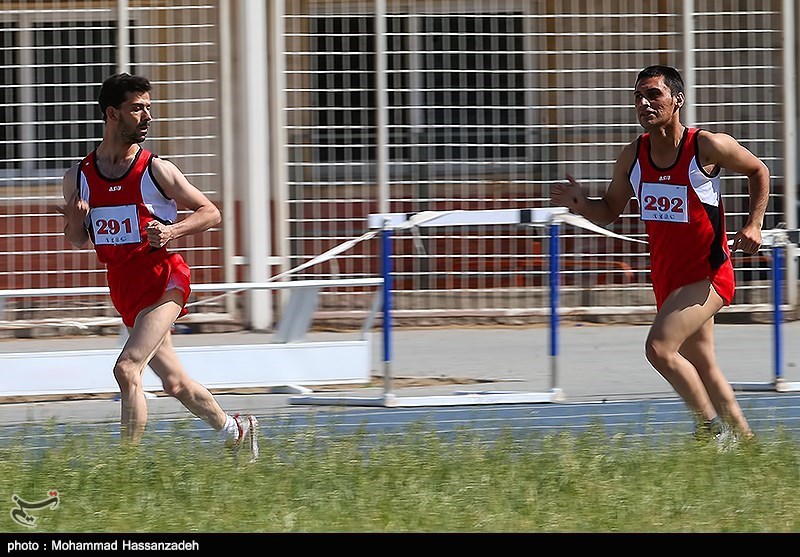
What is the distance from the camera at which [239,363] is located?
30.2ft

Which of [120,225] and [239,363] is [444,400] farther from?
[120,225]

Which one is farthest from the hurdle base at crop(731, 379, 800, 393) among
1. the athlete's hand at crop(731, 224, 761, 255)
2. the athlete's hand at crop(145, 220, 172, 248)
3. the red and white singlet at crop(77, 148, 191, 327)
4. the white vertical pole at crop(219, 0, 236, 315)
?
the white vertical pole at crop(219, 0, 236, 315)

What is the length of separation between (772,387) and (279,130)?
15.6 feet

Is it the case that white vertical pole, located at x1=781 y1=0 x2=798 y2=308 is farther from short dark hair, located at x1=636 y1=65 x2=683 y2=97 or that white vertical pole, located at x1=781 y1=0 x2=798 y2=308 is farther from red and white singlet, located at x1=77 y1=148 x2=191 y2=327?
red and white singlet, located at x1=77 y1=148 x2=191 y2=327

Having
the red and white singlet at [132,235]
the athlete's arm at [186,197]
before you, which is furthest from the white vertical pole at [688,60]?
the red and white singlet at [132,235]

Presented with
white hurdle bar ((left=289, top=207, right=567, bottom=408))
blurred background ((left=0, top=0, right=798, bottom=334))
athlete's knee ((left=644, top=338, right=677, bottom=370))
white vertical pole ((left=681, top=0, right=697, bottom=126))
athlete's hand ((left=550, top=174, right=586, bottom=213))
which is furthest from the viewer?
white vertical pole ((left=681, top=0, right=697, bottom=126))

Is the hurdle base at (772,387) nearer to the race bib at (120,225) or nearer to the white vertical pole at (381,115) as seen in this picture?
the white vertical pole at (381,115)

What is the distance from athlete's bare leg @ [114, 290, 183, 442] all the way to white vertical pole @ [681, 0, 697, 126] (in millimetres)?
6704

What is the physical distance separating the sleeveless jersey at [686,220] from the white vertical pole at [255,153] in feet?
18.2

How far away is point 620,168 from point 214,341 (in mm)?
5130

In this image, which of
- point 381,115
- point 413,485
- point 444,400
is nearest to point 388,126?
point 381,115

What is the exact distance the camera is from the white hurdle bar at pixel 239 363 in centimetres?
892

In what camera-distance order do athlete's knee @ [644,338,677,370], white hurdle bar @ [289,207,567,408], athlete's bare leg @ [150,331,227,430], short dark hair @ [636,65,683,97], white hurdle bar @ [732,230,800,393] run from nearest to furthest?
athlete's knee @ [644,338,677,370], athlete's bare leg @ [150,331,227,430], short dark hair @ [636,65,683,97], white hurdle bar @ [289,207,567,408], white hurdle bar @ [732,230,800,393]

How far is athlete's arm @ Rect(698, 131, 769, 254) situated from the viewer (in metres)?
6.63
